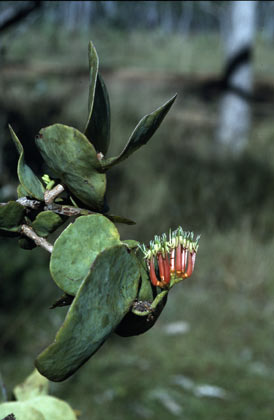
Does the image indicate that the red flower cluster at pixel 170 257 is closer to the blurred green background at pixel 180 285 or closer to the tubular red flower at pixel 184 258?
the tubular red flower at pixel 184 258

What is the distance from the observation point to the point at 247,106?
4703mm

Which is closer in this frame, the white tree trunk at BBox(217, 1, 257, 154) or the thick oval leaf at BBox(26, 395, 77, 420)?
the thick oval leaf at BBox(26, 395, 77, 420)

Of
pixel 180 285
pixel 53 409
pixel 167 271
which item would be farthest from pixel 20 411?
pixel 180 285

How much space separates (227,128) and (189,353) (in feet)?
8.14

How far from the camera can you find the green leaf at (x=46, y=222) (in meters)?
0.29

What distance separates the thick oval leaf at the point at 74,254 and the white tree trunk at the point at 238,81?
13.1 feet

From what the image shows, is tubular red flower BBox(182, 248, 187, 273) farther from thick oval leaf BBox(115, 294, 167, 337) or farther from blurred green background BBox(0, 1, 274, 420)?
blurred green background BBox(0, 1, 274, 420)

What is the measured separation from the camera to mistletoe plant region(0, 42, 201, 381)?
0.23 meters

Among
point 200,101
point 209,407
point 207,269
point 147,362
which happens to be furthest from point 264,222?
point 200,101

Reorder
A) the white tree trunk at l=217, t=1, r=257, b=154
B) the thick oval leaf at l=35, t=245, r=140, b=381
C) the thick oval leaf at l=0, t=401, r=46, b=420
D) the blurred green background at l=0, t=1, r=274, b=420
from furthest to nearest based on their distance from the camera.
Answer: the white tree trunk at l=217, t=1, r=257, b=154 → the blurred green background at l=0, t=1, r=274, b=420 → the thick oval leaf at l=0, t=401, r=46, b=420 → the thick oval leaf at l=35, t=245, r=140, b=381

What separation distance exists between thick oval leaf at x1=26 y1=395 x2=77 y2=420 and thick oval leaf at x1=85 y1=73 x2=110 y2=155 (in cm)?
17

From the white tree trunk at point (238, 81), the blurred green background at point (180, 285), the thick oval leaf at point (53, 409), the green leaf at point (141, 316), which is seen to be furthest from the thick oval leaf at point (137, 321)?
the white tree trunk at point (238, 81)

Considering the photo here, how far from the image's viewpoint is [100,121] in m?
0.28

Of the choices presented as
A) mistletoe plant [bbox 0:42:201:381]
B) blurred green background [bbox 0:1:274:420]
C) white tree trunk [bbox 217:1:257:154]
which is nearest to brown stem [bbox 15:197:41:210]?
mistletoe plant [bbox 0:42:201:381]
